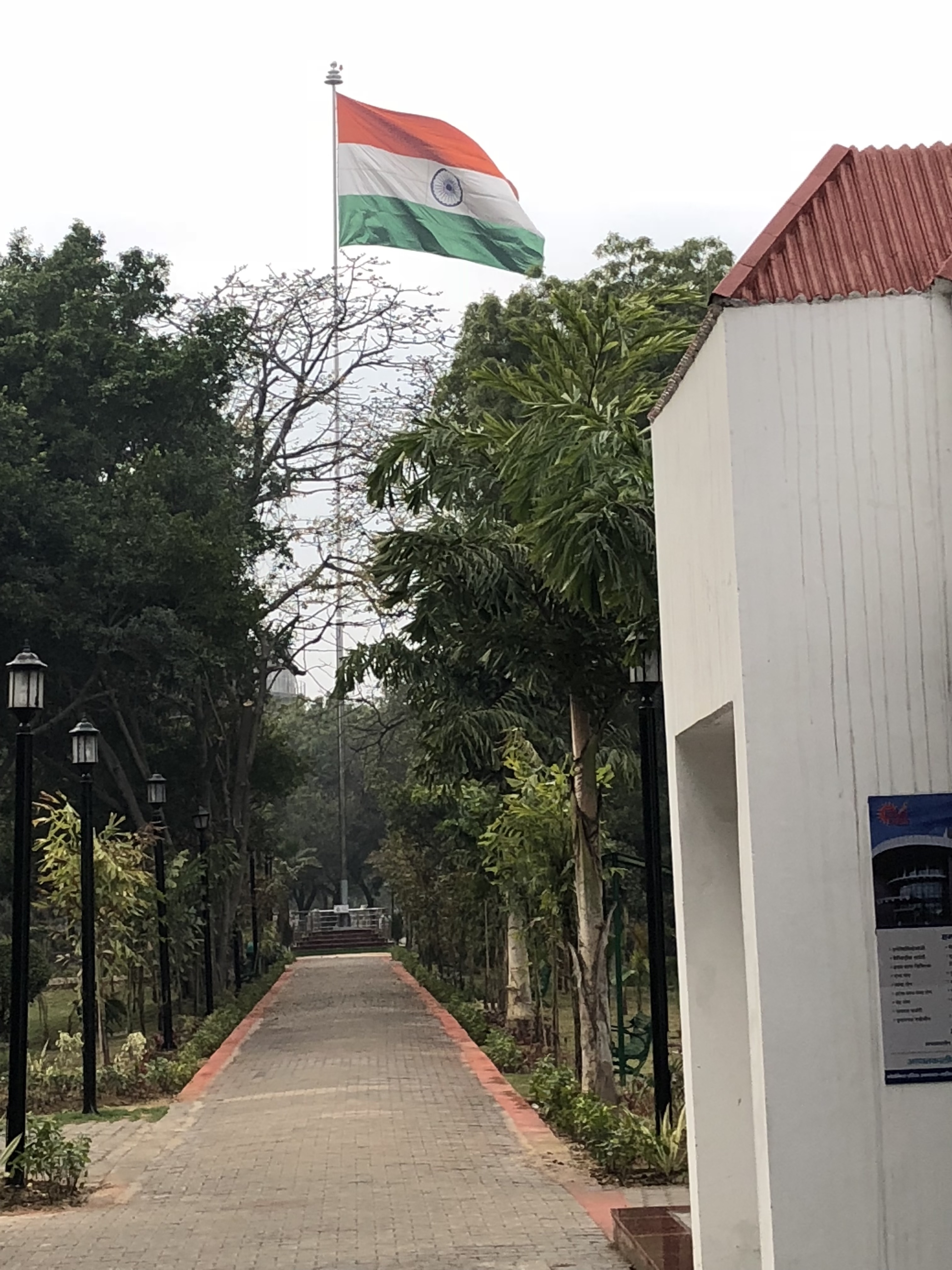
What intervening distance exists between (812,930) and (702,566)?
1398 millimetres

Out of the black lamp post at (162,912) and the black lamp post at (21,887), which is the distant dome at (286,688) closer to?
the black lamp post at (162,912)

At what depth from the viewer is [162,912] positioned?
2220 cm

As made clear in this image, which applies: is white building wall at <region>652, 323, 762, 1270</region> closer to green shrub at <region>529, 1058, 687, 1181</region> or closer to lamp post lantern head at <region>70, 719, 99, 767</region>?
green shrub at <region>529, 1058, 687, 1181</region>

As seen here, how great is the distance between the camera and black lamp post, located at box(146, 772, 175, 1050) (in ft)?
68.6

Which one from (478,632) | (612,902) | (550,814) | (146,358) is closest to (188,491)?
(146,358)

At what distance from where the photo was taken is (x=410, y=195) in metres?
28.5

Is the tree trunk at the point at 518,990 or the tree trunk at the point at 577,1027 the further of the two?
the tree trunk at the point at 518,990

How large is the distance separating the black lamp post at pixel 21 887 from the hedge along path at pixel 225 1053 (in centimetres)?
587

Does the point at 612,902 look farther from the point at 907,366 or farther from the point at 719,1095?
the point at 907,366

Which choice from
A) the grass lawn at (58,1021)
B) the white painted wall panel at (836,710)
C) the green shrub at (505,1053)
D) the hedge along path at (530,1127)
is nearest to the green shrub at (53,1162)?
the hedge along path at (530,1127)

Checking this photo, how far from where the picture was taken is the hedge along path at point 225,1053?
17.0 m

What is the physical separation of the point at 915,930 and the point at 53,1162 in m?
7.28

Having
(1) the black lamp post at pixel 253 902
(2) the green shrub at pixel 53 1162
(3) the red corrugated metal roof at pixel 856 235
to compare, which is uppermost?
(3) the red corrugated metal roof at pixel 856 235

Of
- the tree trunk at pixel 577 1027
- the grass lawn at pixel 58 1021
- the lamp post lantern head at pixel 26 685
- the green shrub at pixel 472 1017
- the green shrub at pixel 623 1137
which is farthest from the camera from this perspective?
the grass lawn at pixel 58 1021
